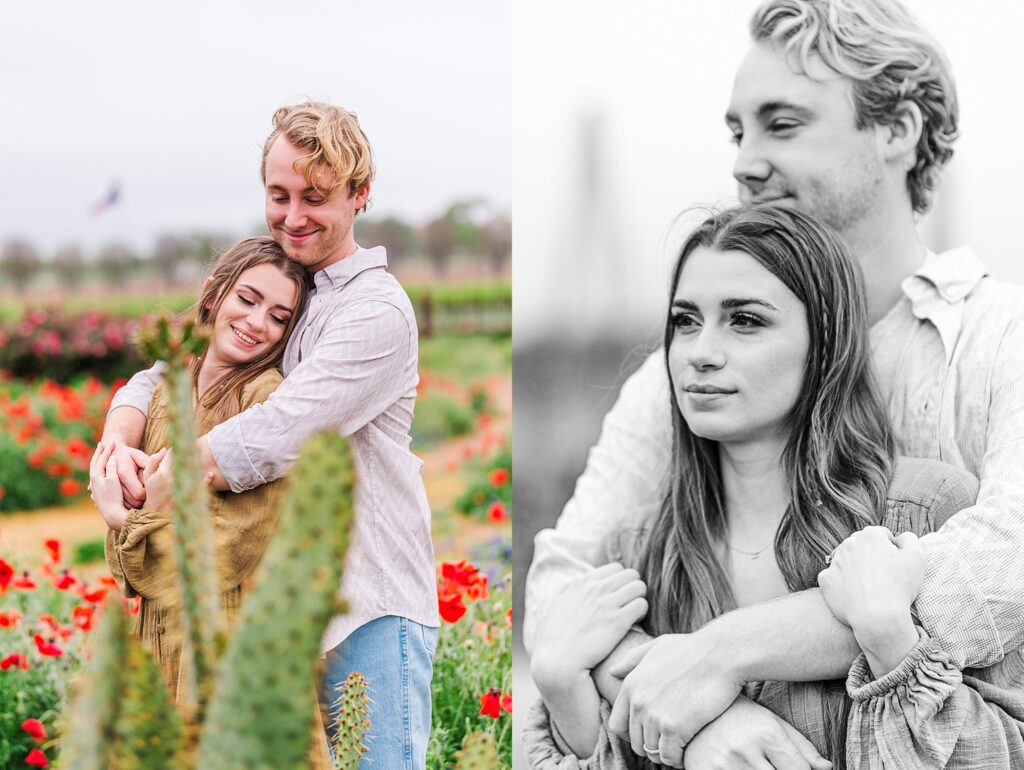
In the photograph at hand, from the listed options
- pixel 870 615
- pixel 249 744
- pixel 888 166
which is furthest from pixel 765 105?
pixel 249 744

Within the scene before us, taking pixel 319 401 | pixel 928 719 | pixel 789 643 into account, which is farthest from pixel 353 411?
pixel 928 719

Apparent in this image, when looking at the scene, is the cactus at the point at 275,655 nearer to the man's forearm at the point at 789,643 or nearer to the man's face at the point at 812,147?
the man's forearm at the point at 789,643

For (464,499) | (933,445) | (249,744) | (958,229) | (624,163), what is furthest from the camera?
(464,499)

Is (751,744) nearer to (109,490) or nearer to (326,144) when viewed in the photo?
(109,490)

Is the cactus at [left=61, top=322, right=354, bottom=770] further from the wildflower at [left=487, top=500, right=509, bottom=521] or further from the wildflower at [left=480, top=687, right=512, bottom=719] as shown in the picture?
the wildflower at [left=487, top=500, right=509, bottom=521]

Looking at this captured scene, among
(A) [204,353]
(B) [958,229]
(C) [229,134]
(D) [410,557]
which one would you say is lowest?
(D) [410,557]

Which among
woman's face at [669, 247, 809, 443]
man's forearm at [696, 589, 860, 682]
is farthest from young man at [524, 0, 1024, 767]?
woman's face at [669, 247, 809, 443]

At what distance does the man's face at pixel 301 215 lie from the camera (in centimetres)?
287

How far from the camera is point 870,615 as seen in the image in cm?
249

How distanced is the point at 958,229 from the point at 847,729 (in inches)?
50.7

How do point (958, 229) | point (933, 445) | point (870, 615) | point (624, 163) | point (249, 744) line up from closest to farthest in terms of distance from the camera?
1. point (249, 744)
2. point (870, 615)
3. point (933, 445)
4. point (958, 229)
5. point (624, 163)

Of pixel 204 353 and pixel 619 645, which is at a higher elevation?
pixel 204 353

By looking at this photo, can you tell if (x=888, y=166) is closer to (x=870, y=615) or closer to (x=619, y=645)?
(x=870, y=615)

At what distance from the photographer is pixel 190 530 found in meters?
1.24
